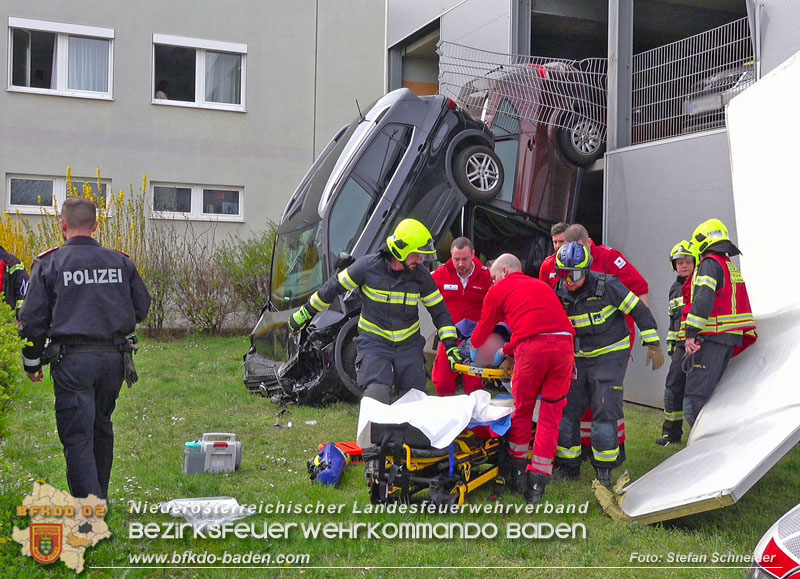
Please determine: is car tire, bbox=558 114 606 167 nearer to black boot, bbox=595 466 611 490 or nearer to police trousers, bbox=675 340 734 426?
police trousers, bbox=675 340 734 426

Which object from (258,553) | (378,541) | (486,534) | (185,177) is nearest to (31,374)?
(258,553)

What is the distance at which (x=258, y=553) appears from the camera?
4066 millimetres

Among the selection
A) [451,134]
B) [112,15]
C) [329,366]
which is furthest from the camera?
[112,15]

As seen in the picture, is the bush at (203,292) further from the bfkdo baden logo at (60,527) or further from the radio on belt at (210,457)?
the bfkdo baden logo at (60,527)

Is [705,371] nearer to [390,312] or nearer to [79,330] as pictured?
[390,312]

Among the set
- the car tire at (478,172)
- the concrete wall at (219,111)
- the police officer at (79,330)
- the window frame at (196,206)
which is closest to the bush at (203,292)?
the window frame at (196,206)

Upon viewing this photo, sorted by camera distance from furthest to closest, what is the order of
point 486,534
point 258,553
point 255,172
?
1. point 255,172
2. point 486,534
3. point 258,553

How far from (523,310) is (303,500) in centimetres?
189

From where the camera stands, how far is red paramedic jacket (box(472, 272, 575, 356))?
5.02 meters

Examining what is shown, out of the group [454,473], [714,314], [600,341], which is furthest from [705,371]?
[454,473]

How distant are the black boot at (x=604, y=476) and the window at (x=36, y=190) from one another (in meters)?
12.5

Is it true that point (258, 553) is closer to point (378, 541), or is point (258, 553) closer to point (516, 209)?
point (378, 541)

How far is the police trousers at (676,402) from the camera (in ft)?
21.5

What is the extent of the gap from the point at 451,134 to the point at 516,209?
116 cm
